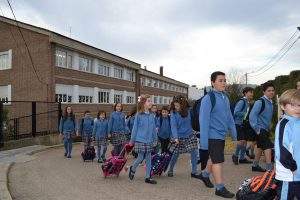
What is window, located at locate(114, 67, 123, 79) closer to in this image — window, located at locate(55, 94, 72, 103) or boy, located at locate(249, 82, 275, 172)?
window, located at locate(55, 94, 72, 103)

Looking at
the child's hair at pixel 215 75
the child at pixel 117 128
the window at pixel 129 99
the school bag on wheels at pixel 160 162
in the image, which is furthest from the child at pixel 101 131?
the window at pixel 129 99

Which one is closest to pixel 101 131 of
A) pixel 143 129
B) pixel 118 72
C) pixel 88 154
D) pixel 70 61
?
pixel 88 154

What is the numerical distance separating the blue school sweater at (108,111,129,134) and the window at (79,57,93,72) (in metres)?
24.2

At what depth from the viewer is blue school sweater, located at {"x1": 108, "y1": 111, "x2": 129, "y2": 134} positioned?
14.1 metres

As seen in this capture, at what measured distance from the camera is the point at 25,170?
1295cm

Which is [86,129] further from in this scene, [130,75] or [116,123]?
[130,75]

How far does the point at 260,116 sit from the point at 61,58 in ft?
84.2

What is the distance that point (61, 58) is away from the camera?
34.3 metres

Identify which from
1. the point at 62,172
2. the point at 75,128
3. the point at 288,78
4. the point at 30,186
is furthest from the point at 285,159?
the point at 288,78

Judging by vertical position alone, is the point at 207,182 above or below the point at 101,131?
below

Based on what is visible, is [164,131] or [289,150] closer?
[289,150]

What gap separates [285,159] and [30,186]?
250 inches

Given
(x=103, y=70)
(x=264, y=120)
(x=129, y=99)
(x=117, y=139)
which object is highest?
(x=103, y=70)

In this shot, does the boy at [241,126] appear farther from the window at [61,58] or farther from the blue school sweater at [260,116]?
the window at [61,58]
